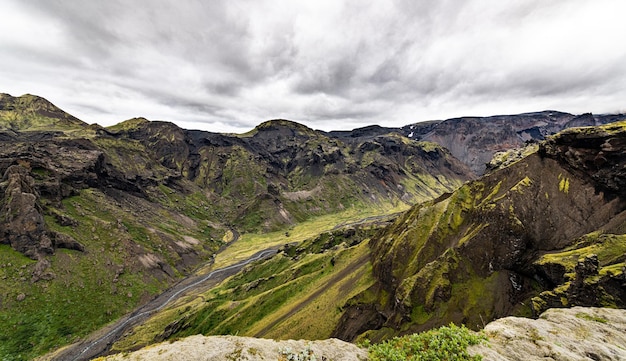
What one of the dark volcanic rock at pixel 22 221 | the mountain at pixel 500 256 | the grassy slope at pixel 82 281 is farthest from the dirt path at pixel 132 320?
the mountain at pixel 500 256

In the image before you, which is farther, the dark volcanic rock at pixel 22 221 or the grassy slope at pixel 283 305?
the dark volcanic rock at pixel 22 221

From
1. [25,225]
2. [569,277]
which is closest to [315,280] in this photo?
[569,277]

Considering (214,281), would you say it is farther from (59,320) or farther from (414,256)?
(414,256)

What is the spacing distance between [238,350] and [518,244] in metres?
56.6

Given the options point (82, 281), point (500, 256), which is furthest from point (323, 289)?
point (82, 281)

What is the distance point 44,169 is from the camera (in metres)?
177

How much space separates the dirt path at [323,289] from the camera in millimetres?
78938

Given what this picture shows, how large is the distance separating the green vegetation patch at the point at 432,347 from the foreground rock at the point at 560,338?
0.93 metres

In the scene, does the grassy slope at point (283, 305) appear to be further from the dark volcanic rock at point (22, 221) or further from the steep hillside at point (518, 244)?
the dark volcanic rock at point (22, 221)

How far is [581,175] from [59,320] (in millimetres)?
178377

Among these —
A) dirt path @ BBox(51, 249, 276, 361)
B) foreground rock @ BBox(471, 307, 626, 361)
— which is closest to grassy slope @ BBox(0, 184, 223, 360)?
dirt path @ BBox(51, 249, 276, 361)

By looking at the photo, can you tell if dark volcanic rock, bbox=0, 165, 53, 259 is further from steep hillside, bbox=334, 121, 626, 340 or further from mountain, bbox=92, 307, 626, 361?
Answer: mountain, bbox=92, 307, 626, 361

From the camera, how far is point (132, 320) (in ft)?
406

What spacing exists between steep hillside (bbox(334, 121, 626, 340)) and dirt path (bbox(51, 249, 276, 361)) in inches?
3909
